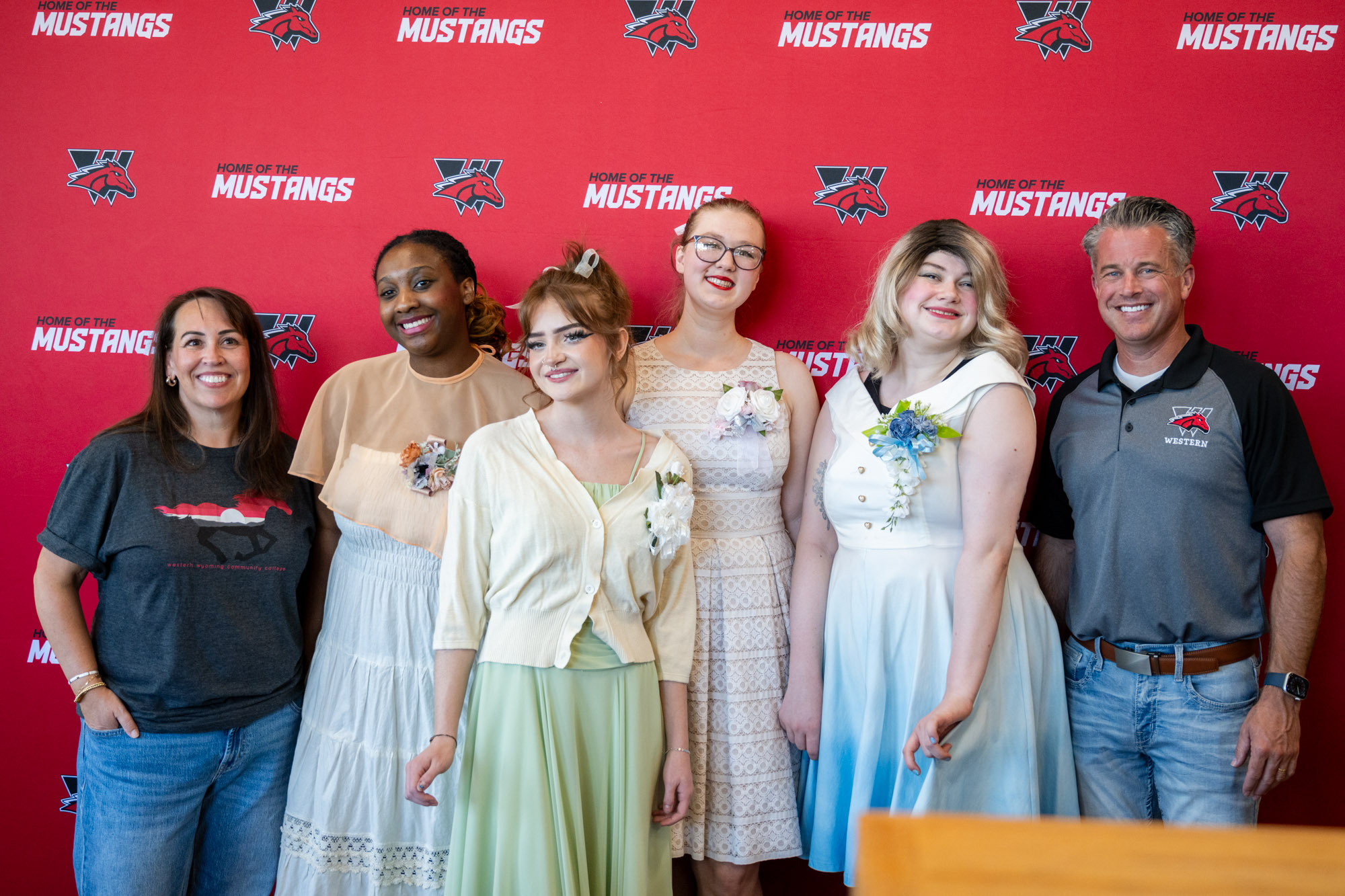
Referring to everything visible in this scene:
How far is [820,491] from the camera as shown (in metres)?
2.28

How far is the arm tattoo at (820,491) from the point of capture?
2271 millimetres

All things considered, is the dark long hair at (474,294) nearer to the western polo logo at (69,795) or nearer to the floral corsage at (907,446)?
the floral corsage at (907,446)

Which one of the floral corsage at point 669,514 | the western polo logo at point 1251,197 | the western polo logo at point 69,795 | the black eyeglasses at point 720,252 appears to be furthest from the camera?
Result: the western polo logo at point 69,795

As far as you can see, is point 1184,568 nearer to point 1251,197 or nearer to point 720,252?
point 1251,197

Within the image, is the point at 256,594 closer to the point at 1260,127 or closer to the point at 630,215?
the point at 630,215

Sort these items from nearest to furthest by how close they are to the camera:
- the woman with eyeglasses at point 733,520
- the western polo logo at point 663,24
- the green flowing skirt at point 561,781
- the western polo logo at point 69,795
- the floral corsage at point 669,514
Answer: the green flowing skirt at point 561,781 < the floral corsage at point 669,514 < the woman with eyeglasses at point 733,520 < the western polo logo at point 663,24 < the western polo logo at point 69,795

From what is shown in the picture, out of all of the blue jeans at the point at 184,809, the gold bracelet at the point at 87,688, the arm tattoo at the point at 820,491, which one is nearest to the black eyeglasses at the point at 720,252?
the arm tattoo at the point at 820,491

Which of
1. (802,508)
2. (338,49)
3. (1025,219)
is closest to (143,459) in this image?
(338,49)

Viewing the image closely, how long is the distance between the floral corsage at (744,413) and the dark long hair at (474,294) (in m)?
0.75

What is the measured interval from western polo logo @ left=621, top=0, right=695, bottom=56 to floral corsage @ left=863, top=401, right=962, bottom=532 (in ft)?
4.77

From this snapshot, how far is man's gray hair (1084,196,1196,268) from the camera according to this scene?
2256 millimetres

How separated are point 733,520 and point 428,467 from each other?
2.62ft

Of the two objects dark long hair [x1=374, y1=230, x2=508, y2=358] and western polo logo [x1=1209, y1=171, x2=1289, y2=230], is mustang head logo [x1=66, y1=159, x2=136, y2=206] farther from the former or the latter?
western polo logo [x1=1209, y1=171, x2=1289, y2=230]

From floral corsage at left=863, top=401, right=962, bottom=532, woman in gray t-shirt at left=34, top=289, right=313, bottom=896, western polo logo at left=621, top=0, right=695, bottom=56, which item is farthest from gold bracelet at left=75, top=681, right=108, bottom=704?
western polo logo at left=621, top=0, right=695, bottom=56
